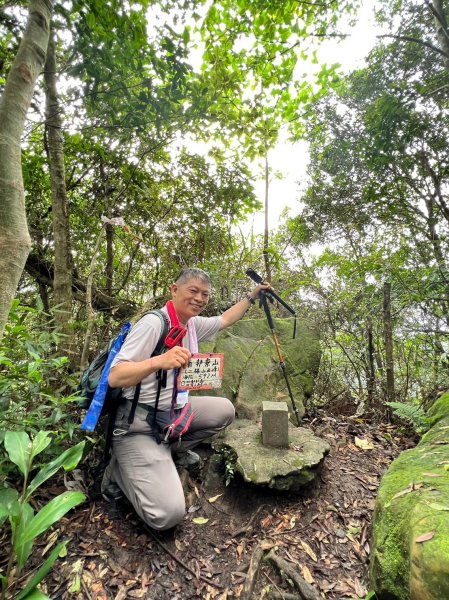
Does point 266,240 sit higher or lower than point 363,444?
higher

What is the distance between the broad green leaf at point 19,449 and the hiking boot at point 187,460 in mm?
1757

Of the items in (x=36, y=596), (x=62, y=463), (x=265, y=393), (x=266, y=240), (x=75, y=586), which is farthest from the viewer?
(x=266, y=240)

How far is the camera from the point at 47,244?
5402 millimetres

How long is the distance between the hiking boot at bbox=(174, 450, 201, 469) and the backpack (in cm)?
91

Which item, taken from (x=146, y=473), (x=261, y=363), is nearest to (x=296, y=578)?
(x=146, y=473)

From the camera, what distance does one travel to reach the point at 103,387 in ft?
8.45

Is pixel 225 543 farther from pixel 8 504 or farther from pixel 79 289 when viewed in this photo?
pixel 79 289

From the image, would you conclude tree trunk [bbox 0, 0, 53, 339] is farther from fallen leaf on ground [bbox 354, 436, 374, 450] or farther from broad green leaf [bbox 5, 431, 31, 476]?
fallen leaf on ground [bbox 354, 436, 374, 450]

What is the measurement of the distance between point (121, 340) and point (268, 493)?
6.45ft

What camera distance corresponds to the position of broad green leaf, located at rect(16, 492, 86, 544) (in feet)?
4.73

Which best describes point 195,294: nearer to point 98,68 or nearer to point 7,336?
point 7,336

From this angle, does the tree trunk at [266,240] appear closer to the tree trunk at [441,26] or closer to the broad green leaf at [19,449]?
the tree trunk at [441,26]

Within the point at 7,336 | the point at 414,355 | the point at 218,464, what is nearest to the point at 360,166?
the point at 414,355

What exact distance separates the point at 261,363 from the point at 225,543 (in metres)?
2.35
